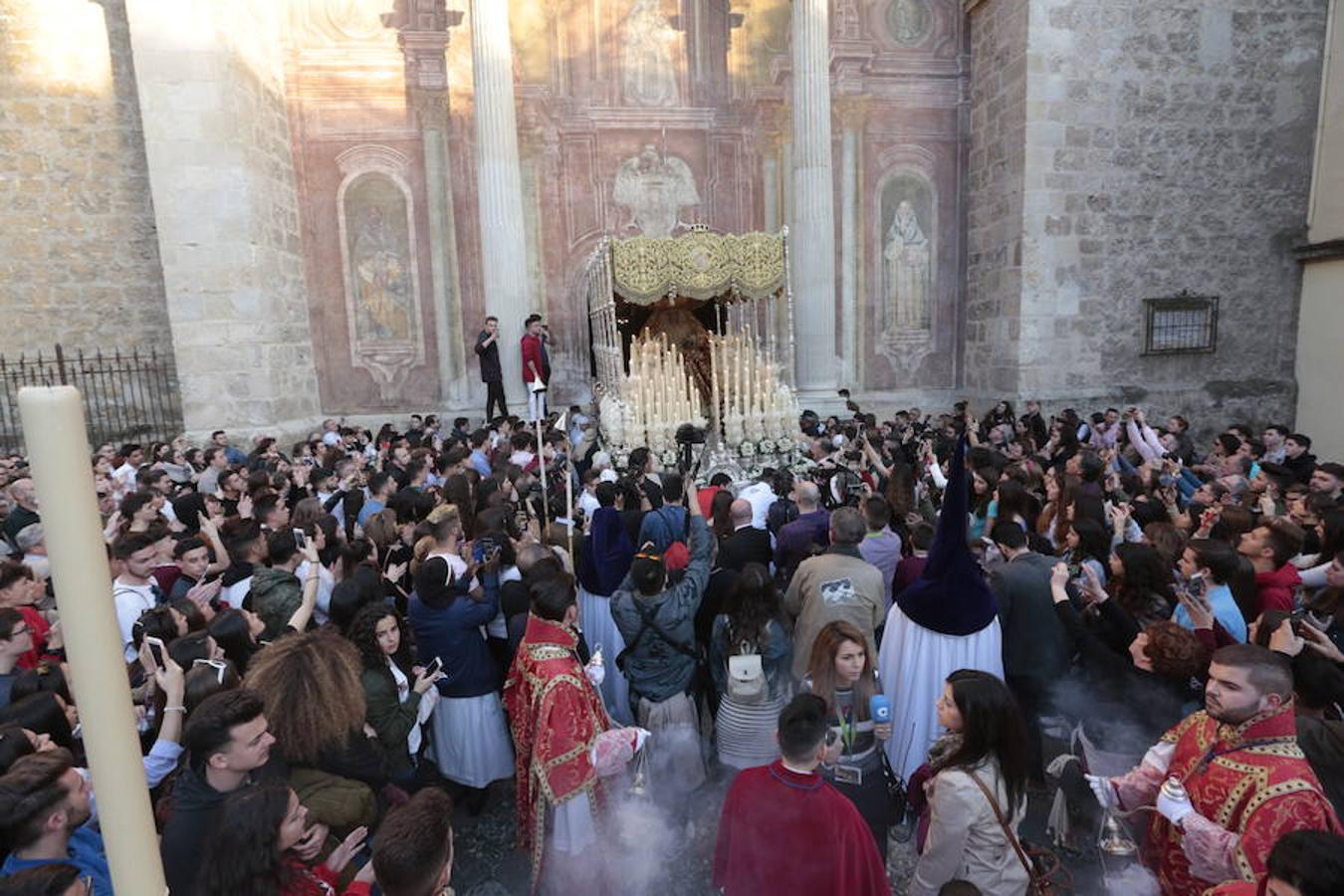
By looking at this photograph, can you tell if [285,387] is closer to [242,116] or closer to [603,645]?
[242,116]

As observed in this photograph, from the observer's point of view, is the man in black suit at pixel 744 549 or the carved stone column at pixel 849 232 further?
the carved stone column at pixel 849 232

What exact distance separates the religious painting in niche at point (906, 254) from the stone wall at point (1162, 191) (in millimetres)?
1678

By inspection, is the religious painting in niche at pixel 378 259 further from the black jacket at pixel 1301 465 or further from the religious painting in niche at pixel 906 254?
Answer: the black jacket at pixel 1301 465

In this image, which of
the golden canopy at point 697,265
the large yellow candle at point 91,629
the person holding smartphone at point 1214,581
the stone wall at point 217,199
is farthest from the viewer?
the stone wall at point 217,199

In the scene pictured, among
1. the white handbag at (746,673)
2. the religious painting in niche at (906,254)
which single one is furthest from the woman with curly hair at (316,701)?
the religious painting in niche at (906,254)

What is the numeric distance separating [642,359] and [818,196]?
518 cm

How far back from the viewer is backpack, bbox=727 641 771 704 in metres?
3.92

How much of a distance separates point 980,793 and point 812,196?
39.9 ft

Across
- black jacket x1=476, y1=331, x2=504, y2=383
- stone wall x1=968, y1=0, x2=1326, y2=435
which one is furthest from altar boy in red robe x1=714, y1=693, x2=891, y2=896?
stone wall x1=968, y1=0, x2=1326, y2=435

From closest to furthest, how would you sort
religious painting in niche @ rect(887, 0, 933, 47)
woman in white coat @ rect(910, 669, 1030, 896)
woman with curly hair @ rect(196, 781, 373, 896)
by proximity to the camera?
1. woman with curly hair @ rect(196, 781, 373, 896)
2. woman in white coat @ rect(910, 669, 1030, 896)
3. religious painting in niche @ rect(887, 0, 933, 47)

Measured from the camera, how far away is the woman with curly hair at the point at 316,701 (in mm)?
2789

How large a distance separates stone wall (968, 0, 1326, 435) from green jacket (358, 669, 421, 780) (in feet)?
42.9

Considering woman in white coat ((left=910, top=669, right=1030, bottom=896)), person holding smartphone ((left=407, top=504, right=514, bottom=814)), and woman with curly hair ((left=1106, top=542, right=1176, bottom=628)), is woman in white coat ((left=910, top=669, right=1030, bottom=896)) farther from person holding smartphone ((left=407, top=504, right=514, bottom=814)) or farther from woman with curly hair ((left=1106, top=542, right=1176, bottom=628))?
person holding smartphone ((left=407, top=504, right=514, bottom=814))

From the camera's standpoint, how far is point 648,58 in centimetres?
1519
